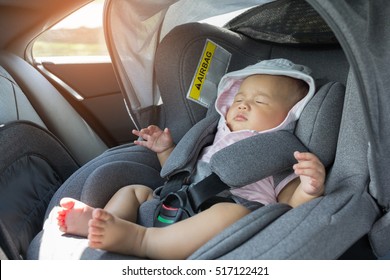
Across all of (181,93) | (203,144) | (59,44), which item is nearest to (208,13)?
(181,93)

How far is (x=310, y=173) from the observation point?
4.39ft

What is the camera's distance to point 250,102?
5.62ft

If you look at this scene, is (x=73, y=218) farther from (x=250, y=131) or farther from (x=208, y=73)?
(x=208, y=73)

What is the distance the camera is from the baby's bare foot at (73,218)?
1.39 metres

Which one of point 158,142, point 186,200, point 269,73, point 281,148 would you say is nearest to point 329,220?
point 281,148

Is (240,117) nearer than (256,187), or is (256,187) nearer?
(256,187)

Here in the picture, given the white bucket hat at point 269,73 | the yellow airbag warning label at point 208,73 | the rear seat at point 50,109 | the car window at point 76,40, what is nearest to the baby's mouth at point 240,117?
the white bucket hat at point 269,73

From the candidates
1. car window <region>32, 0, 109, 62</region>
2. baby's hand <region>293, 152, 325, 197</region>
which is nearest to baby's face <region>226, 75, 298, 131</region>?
baby's hand <region>293, 152, 325, 197</region>

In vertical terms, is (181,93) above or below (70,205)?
above

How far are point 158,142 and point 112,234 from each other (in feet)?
1.92

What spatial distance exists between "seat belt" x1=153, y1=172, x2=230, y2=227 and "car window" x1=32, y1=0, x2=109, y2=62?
124 centimetres

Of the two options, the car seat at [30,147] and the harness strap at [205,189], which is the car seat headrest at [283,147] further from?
the car seat at [30,147]

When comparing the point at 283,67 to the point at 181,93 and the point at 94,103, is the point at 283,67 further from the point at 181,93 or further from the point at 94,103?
the point at 94,103
